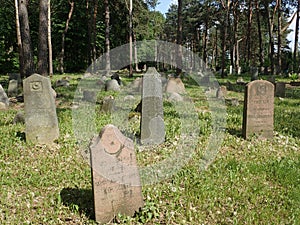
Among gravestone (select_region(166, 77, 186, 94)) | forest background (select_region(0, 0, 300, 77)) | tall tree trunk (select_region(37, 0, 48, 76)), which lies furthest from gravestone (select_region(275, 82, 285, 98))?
forest background (select_region(0, 0, 300, 77))

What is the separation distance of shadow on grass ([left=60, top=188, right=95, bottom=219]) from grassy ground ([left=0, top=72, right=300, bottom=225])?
0.01 m

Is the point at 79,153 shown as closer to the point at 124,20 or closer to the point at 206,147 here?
the point at 206,147

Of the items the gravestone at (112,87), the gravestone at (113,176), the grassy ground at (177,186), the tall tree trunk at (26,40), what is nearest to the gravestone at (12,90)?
the tall tree trunk at (26,40)

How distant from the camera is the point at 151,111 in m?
6.97

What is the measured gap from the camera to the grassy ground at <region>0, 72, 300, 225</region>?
4211 millimetres

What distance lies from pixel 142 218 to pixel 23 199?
1775mm

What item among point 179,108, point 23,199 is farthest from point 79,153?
point 179,108

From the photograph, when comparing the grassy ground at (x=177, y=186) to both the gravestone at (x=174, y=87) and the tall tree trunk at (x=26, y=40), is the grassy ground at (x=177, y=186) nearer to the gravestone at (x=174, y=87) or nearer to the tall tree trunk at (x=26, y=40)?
the gravestone at (x=174, y=87)

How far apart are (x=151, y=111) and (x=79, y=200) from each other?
2951 millimetres

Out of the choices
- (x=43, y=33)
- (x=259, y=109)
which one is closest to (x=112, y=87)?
(x=43, y=33)

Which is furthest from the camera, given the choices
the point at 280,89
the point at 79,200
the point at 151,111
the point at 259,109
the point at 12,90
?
the point at 280,89

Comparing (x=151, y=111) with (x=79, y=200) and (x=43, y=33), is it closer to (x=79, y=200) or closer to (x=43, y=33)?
(x=79, y=200)

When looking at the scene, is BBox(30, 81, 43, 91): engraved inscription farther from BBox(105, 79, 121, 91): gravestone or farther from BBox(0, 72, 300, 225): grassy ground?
BBox(105, 79, 121, 91): gravestone

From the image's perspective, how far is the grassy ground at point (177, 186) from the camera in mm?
4211
